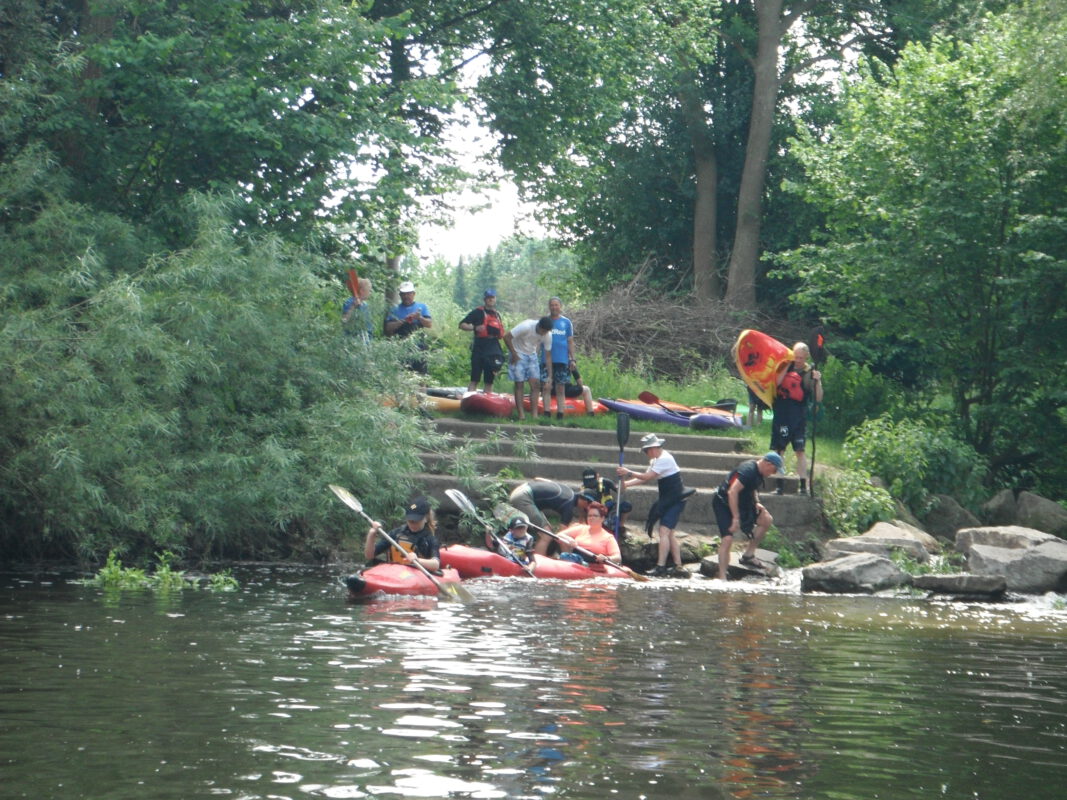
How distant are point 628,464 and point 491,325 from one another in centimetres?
287

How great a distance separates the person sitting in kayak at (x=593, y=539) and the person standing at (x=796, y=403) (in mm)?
3391

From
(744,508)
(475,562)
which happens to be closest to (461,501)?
(475,562)

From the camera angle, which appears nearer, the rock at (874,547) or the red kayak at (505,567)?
the red kayak at (505,567)

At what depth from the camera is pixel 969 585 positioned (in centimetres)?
1488

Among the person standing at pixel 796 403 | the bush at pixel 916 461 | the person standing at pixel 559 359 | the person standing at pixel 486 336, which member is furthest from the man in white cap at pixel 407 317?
the bush at pixel 916 461

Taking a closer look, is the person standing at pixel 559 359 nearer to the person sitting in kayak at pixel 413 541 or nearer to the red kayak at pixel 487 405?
the red kayak at pixel 487 405

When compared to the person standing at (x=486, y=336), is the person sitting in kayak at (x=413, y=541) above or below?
below

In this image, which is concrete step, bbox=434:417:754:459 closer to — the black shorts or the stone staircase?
the stone staircase

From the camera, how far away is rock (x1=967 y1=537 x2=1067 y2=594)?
15523mm

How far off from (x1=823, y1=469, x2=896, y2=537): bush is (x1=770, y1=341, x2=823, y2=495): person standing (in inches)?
17.7

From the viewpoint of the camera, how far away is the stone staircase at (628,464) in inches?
721

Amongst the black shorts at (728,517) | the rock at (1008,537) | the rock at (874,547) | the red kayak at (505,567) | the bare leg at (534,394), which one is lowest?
the red kayak at (505,567)

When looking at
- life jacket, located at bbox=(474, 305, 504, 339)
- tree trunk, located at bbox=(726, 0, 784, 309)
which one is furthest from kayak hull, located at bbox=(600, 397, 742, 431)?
tree trunk, located at bbox=(726, 0, 784, 309)

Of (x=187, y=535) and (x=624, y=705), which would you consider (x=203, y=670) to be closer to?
(x=624, y=705)
